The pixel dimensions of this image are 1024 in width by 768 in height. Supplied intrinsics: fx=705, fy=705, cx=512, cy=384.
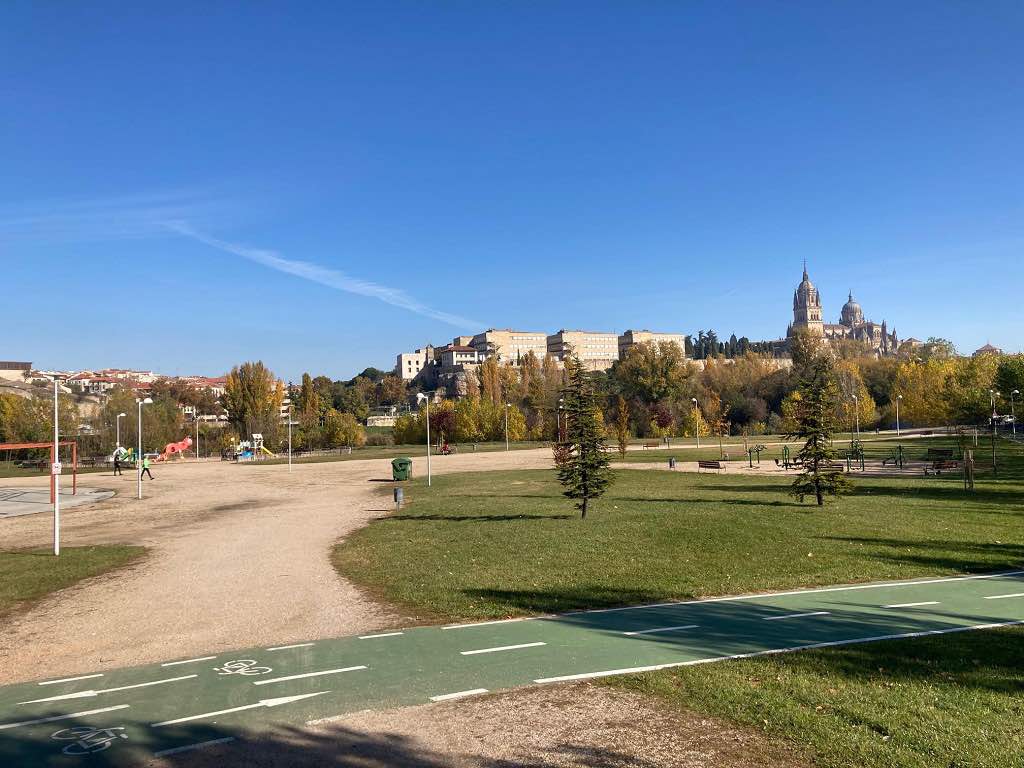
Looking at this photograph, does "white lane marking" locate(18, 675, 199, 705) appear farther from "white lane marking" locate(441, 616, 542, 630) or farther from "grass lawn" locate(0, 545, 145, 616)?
"grass lawn" locate(0, 545, 145, 616)

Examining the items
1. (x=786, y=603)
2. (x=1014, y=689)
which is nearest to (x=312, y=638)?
(x=786, y=603)

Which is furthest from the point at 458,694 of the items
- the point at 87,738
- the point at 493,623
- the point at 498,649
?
the point at 87,738

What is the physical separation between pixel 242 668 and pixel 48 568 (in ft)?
39.7

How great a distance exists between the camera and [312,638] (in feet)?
37.0

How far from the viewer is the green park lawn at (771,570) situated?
7156 millimetres

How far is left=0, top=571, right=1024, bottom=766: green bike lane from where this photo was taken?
300 inches

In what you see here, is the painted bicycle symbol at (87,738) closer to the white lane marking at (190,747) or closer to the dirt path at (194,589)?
the white lane marking at (190,747)

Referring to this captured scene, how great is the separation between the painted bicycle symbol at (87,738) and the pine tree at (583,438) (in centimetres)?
1802

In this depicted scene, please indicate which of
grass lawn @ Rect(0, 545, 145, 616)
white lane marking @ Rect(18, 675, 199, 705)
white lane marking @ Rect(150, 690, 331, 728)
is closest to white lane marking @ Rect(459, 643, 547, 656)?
white lane marking @ Rect(150, 690, 331, 728)

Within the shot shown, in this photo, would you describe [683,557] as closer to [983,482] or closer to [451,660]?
[451,660]

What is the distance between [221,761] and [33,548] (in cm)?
1982

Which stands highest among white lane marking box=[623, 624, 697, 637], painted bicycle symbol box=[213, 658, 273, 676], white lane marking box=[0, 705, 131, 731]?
white lane marking box=[0, 705, 131, 731]

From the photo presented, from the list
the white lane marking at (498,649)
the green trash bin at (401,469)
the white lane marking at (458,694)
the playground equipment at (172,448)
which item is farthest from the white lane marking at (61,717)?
the playground equipment at (172,448)

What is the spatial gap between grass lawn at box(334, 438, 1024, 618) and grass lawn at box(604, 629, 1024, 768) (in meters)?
4.37
